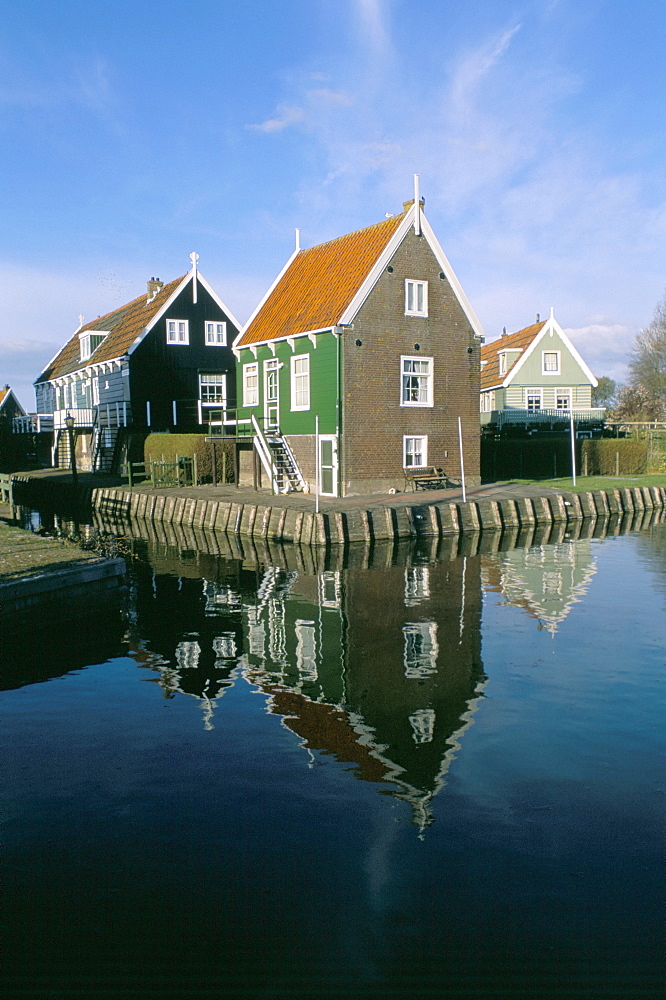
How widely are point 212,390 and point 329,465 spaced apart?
18.7m

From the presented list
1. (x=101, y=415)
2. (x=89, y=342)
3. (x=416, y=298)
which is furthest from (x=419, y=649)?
(x=89, y=342)

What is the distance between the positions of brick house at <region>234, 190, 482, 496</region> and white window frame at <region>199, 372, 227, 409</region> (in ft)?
39.0

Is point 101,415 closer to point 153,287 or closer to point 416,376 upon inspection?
point 153,287

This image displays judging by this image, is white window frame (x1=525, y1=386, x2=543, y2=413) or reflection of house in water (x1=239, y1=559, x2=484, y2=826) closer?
reflection of house in water (x1=239, y1=559, x2=484, y2=826)

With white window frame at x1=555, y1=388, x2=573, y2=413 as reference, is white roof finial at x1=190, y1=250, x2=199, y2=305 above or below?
above

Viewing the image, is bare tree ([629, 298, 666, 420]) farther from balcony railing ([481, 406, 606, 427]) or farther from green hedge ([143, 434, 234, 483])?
green hedge ([143, 434, 234, 483])

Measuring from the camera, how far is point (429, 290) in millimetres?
30703

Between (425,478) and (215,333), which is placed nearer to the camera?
(425,478)

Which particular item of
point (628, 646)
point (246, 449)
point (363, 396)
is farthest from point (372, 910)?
point (246, 449)

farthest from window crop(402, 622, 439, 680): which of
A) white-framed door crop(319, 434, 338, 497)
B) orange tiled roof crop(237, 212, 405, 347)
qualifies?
orange tiled roof crop(237, 212, 405, 347)

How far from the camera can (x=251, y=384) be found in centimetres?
3553

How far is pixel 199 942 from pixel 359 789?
2396mm

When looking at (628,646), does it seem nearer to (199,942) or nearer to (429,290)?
(199,942)

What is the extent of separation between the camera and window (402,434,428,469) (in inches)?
1204
